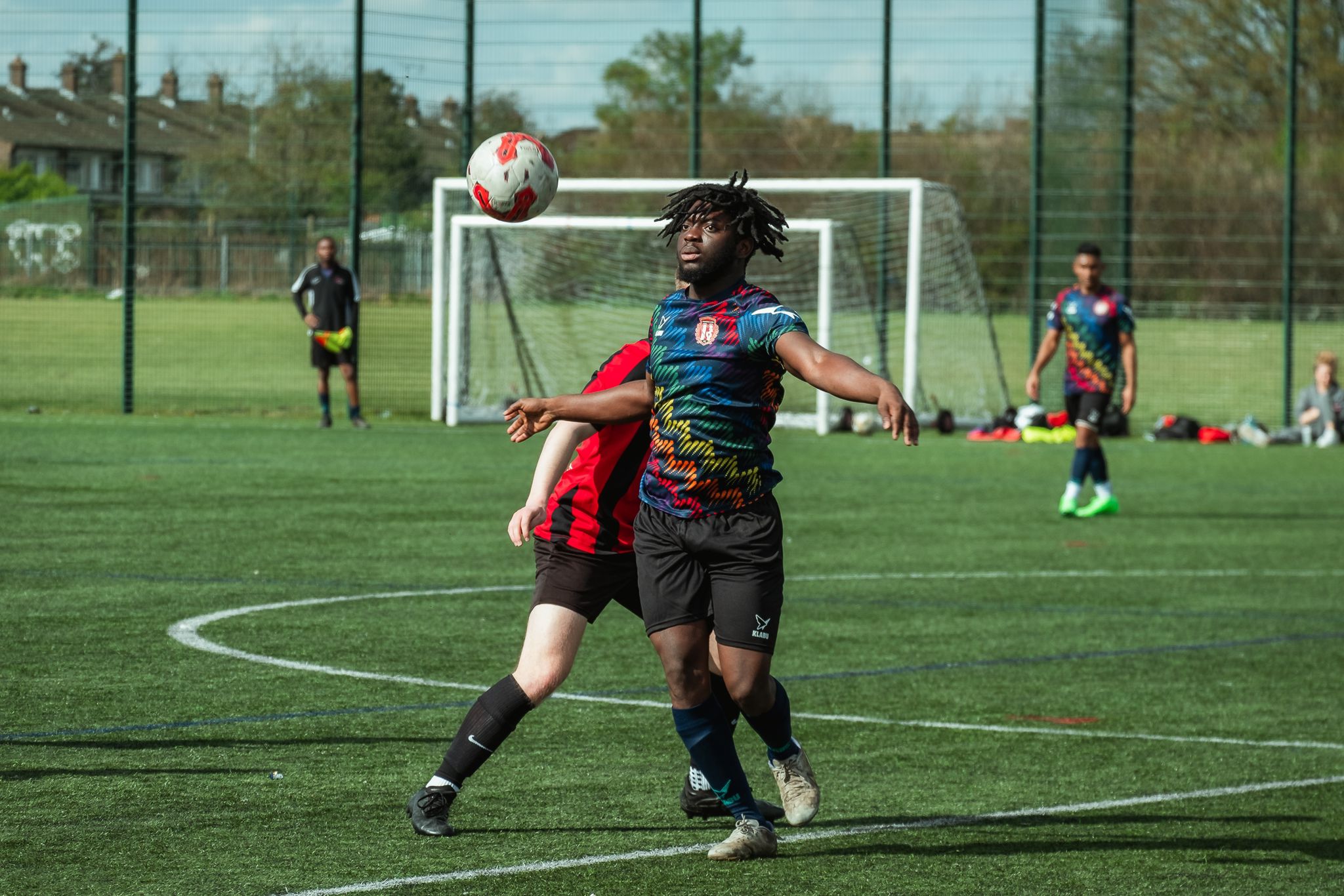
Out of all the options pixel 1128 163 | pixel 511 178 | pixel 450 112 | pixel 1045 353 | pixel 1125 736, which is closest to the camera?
pixel 511 178

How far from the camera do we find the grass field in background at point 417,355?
24.0m

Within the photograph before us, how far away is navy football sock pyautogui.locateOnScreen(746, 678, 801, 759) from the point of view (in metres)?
5.41

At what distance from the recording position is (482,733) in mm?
5477

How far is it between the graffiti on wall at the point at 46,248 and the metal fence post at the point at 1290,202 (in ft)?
54.6

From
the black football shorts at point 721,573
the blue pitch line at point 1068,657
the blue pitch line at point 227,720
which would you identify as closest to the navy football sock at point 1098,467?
the blue pitch line at point 1068,657

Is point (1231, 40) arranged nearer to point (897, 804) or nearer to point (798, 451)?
point (798, 451)

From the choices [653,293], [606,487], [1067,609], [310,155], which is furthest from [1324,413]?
[606,487]

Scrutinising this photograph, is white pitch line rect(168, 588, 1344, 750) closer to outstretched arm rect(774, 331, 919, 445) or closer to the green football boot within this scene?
outstretched arm rect(774, 331, 919, 445)

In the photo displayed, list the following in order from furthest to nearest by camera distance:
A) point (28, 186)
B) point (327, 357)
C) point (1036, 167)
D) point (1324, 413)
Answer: point (28, 186)
point (1036, 167)
point (1324, 413)
point (327, 357)

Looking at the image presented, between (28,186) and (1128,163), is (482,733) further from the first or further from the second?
(28,186)

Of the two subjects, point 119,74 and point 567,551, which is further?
point 119,74

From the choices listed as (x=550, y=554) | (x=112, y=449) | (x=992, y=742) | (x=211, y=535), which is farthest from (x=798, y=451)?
(x=550, y=554)

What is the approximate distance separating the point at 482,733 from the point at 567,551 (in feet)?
1.92

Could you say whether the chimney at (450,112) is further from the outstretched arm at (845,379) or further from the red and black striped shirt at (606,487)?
the outstretched arm at (845,379)
